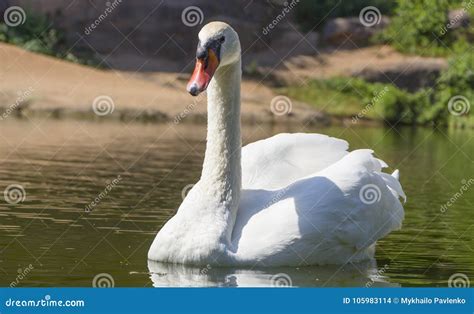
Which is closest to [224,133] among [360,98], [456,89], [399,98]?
[399,98]

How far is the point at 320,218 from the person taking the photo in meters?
8.68

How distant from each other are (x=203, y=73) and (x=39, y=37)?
25.3 m

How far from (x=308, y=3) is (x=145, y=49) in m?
5.88

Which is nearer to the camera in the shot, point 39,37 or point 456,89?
point 39,37

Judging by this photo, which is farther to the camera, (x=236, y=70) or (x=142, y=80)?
(x=142, y=80)

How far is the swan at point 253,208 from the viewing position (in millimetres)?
8516

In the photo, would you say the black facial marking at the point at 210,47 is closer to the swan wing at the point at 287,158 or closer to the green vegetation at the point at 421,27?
the swan wing at the point at 287,158

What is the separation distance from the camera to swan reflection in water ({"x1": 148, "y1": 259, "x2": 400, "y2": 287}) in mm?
8055

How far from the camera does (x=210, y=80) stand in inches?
339

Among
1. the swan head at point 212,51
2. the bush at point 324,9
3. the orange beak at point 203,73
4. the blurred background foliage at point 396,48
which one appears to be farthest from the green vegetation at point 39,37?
the orange beak at point 203,73

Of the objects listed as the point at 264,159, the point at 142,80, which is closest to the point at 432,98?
the point at 142,80

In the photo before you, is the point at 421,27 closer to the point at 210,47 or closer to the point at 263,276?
the point at 210,47

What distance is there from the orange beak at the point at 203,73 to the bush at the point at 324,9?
Result: 98.1ft

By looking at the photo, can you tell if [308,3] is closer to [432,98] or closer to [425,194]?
[432,98]
